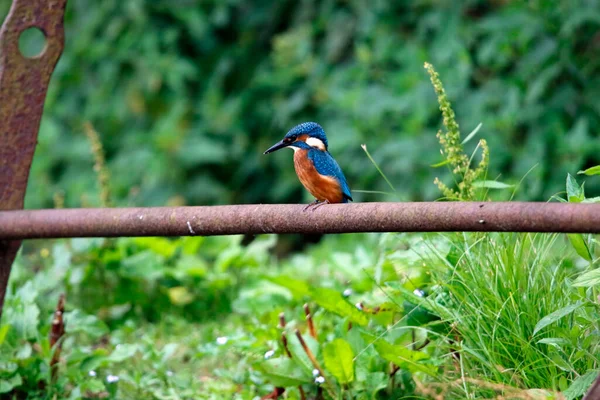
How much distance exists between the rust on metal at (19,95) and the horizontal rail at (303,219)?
5.1 inches

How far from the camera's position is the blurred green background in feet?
15.0

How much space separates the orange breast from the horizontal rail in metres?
0.50

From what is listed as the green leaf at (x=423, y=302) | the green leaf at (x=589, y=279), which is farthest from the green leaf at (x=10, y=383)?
the green leaf at (x=589, y=279)

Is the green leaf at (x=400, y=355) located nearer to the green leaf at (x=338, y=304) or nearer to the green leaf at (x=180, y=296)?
the green leaf at (x=338, y=304)

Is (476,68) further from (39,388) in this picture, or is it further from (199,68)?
(39,388)

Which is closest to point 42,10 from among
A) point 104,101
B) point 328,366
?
point 328,366

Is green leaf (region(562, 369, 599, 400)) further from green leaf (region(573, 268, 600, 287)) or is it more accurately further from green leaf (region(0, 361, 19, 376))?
green leaf (region(0, 361, 19, 376))

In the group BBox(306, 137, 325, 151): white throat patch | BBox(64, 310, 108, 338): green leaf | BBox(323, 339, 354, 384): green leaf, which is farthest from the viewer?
BBox(64, 310, 108, 338): green leaf

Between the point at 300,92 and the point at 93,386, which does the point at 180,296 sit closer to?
the point at 93,386

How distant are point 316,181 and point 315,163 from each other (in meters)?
0.06

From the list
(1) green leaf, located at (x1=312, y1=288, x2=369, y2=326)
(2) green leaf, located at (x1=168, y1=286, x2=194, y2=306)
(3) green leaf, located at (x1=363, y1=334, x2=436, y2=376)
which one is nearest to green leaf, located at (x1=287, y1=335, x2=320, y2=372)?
(1) green leaf, located at (x1=312, y1=288, x2=369, y2=326)

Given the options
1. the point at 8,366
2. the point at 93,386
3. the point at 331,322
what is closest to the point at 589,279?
the point at 331,322

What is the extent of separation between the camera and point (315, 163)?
100 inches

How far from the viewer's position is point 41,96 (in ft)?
8.36
